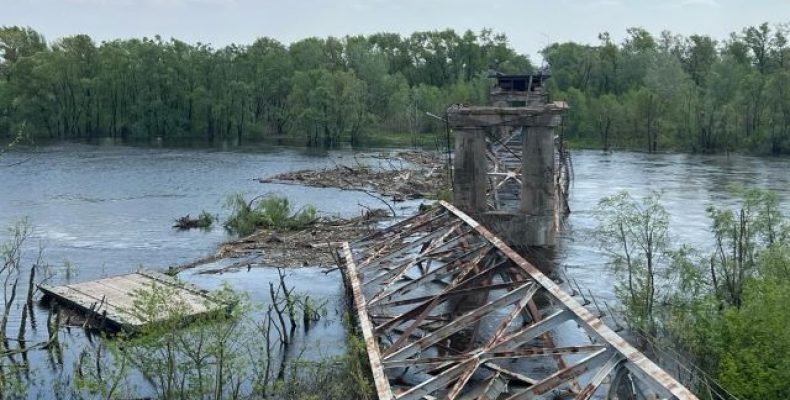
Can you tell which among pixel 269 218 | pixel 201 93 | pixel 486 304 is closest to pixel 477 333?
pixel 486 304

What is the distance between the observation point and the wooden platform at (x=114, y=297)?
25.7m

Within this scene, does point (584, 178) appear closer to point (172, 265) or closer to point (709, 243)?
point (709, 243)

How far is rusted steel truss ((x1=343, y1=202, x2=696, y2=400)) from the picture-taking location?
13062 millimetres

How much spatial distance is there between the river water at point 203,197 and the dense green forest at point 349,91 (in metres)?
9.17

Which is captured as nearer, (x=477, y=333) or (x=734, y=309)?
(x=734, y=309)

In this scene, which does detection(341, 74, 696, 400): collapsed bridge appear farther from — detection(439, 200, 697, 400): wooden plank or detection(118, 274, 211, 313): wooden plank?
detection(118, 274, 211, 313): wooden plank

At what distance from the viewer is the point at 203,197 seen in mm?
58344

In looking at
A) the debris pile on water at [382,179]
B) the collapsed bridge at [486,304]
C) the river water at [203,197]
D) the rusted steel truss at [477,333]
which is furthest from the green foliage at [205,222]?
the rusted steel truss at [477,333]

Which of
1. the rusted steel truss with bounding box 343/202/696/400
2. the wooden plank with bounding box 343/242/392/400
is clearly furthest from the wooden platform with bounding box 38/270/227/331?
the rusted steel truss with bounding box 343/202/696/400

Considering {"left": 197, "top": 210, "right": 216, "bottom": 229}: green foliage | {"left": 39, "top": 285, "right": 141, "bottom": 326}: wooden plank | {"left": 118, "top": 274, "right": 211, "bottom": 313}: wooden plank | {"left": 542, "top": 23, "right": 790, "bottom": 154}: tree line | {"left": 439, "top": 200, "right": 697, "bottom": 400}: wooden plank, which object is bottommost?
{"left": 39, "top": 285, "right": 141, "bottom": 326}: wooden plank

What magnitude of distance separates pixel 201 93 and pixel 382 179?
180 feet

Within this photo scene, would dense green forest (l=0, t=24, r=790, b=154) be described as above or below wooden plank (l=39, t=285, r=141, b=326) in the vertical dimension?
above

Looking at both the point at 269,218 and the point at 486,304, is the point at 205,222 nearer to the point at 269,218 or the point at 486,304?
the point at 269,218

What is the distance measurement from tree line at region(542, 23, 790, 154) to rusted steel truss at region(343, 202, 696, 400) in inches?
2806
